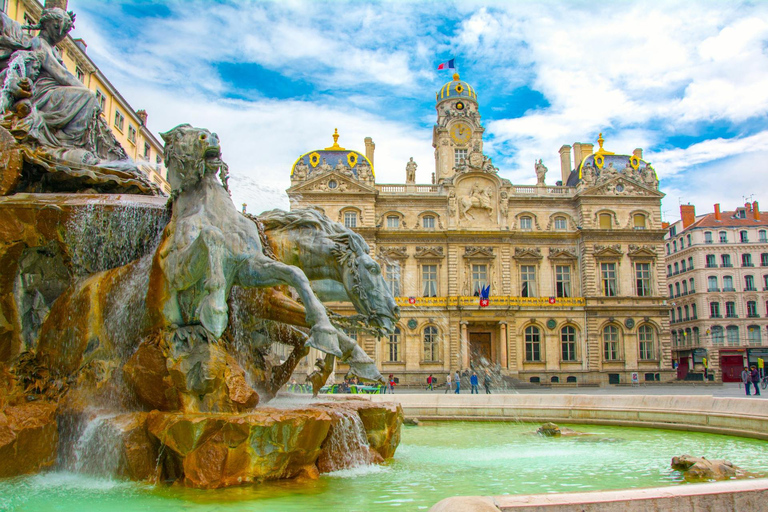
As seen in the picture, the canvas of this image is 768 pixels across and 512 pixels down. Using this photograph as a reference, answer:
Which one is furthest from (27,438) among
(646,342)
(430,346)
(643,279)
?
(643,279)

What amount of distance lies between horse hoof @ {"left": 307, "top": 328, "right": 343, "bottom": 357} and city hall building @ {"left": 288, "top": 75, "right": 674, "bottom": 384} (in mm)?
33465

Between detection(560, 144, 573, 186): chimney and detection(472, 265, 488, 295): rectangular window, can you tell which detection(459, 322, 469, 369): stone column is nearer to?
detection(472, 265, 488, 295): rectangular window

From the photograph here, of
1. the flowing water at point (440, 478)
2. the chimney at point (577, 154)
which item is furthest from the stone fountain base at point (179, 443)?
the chimney at point (577, 154)

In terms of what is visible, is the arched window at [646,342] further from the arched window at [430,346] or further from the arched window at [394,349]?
the arched window at [394,349]

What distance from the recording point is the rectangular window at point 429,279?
4100cm

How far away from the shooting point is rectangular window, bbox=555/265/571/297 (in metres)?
41.9

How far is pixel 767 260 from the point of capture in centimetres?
5603

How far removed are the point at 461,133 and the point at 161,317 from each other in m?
45.0

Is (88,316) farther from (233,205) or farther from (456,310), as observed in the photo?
(456,310)

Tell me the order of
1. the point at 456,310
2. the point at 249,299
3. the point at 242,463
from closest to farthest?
the point at 242,463
the point at 249,299
the point at 456,310

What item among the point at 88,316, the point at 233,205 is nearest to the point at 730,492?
the point at 233,205

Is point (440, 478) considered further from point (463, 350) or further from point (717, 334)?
point (717, 334)

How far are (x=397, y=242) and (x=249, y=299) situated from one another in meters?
34.4

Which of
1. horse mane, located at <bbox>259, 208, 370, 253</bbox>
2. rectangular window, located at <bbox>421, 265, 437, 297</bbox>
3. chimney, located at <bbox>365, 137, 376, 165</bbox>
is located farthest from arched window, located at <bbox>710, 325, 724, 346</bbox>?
horse mane, located at <bbox>259, 208, 370, 253</bbox>
